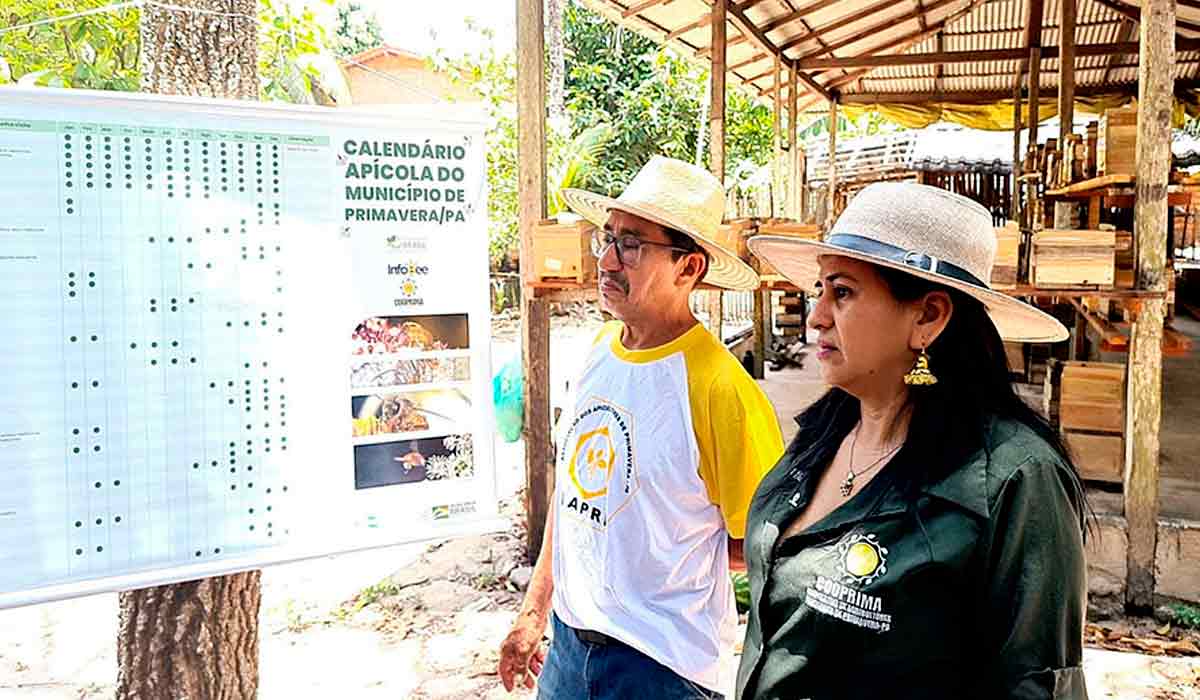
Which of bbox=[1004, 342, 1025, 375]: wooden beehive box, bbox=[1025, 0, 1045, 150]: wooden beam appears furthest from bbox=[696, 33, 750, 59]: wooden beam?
bbox=[1004, 342, 1025, 375]: wooden beehive box

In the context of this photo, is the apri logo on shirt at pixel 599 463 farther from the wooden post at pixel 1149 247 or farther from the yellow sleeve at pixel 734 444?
the wooden post at pixel 1149 247

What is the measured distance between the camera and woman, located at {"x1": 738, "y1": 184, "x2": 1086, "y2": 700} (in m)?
1.30

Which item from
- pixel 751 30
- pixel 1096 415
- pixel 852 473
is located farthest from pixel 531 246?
pixel 751 30

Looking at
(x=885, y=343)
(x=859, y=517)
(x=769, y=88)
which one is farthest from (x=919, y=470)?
(x=769, y=88)

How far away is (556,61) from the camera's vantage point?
18.7 meters

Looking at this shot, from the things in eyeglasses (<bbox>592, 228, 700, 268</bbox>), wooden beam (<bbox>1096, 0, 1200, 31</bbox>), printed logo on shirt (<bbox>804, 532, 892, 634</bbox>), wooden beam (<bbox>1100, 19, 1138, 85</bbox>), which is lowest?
printed logo on shirt (<bbox>804, 532, 892, 634</bbox>)

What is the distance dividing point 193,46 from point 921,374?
2172 mm

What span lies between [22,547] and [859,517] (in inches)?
65.1

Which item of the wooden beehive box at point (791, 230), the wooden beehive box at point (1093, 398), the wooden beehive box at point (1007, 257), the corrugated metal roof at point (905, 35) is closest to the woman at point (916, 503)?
the wooden beehive box at point (1007, 257)

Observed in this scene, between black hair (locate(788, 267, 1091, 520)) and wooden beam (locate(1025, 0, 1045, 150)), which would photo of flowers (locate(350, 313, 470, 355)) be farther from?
wooden beam (locate(1025, 0, 1045, 150))

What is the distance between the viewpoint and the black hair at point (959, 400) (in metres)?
1.42

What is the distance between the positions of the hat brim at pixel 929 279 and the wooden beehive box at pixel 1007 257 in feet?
9.31

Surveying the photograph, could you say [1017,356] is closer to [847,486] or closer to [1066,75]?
[1066,75]

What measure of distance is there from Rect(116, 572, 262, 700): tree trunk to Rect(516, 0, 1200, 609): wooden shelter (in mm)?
2981
